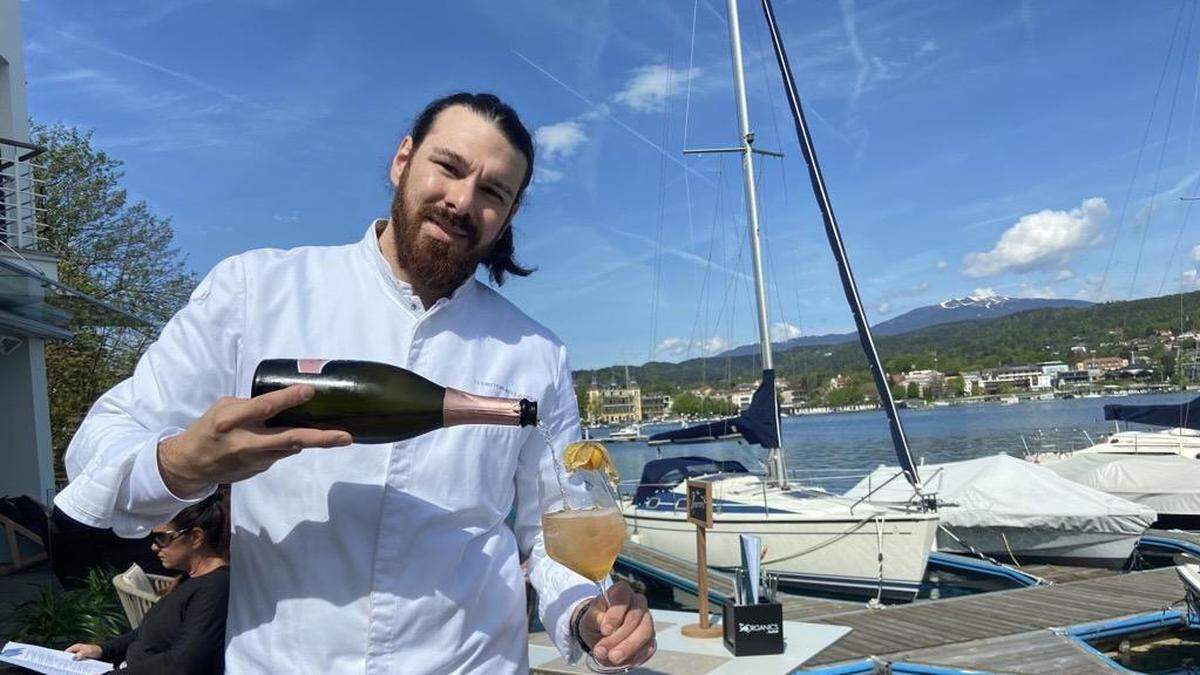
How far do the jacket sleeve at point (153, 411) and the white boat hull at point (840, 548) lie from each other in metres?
9.02

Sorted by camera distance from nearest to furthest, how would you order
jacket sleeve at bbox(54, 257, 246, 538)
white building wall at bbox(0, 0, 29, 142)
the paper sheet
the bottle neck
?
1. jacket sleeve at bbox(54, 257, 246, 538)
2. the bottle neck
3. the paper sheet
4. white building wall at bbox(0, 0, 29, 142)

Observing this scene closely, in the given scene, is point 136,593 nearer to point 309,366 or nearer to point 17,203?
point 309,366

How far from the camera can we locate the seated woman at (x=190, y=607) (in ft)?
10.3

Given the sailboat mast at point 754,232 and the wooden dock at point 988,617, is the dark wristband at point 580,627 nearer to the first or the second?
the wooden dock at point 988,617

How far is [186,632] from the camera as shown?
318 centimetres

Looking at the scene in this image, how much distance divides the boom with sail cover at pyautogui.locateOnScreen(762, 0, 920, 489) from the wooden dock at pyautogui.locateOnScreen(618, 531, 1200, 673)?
1975 mm

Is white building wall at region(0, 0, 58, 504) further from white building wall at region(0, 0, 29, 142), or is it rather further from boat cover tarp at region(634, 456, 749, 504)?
boat cover tarp at region(634, 456, 749, 504)

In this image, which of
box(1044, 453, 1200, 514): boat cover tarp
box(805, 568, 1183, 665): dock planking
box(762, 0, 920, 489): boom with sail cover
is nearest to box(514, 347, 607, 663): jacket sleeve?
box(805, 568, 1183, 665): dock planking

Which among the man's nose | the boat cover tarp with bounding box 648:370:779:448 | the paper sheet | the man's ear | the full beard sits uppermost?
the man's ear

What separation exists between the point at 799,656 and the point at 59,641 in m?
5.03

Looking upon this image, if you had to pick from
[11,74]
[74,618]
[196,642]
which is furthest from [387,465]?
[11,74]

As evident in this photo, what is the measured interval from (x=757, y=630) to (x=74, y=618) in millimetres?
4885

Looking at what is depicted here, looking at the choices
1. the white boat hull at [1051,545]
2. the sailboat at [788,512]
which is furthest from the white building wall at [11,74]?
the white boat hull at [1051,545]

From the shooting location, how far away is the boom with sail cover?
1068 centimetres
